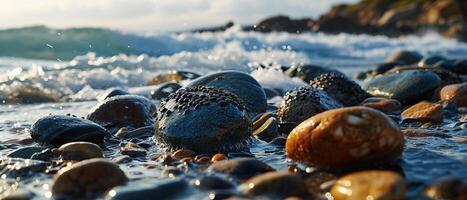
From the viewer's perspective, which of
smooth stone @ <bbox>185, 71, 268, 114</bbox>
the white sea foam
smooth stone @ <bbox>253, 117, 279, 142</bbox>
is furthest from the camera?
the white sea foam

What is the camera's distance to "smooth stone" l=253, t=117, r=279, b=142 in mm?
3448

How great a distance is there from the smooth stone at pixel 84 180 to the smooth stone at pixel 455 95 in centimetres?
334

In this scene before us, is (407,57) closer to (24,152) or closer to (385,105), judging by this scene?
(385,105)

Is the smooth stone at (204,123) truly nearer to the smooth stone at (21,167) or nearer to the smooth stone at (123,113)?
the smooth stone at (21,167)

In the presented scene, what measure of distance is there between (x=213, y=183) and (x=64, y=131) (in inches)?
54.7

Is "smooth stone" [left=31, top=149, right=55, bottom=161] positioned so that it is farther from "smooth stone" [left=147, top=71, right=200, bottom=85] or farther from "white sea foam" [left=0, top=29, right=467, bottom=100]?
"smooth stone" [left=147, top=71, right=200, bottom=85]

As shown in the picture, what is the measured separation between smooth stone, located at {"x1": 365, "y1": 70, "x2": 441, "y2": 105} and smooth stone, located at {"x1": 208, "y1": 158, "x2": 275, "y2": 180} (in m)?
2.98

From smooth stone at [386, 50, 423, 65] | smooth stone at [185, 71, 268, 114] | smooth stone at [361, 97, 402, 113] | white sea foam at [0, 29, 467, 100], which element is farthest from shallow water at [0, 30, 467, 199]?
smooth stone at [386, 50, 423, 65]

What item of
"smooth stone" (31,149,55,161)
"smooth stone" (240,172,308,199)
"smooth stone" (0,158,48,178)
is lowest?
"smooth stone" (31,149,55,161)

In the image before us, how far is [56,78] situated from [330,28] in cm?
3950

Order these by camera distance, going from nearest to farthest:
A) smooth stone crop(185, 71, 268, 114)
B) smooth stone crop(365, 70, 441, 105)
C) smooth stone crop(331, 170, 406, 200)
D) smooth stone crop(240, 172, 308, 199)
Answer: smooth stone crop(331, 170, 406, 200) → smooth stone crop(240, 172, 308, 199) → smooth stone crop(185, 71, 268, 114) → smooth stone crop(365, 70, 441, 105)

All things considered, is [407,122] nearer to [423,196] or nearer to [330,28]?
[423,196]

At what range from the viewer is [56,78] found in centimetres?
798

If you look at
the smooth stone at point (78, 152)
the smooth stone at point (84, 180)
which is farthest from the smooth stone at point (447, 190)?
the smooth stone at point (78, 152)
